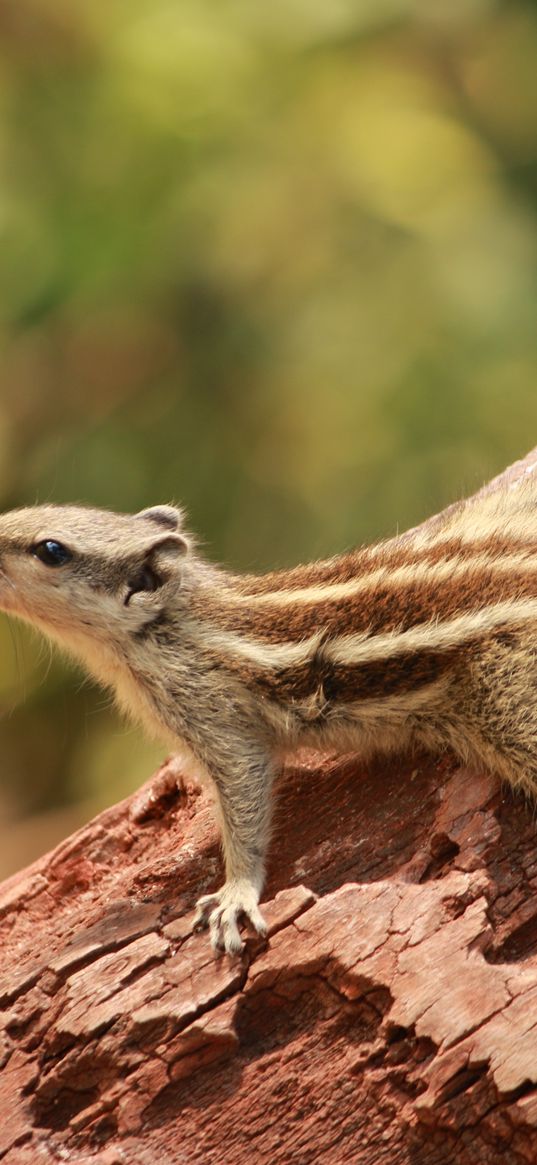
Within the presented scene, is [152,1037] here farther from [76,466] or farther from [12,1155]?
[76,466]

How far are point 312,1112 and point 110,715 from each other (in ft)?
15.1

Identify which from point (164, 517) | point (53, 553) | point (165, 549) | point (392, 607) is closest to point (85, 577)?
point (53, 553)

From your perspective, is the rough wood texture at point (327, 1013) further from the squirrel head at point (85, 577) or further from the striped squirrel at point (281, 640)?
the squirrel head at point (85, 577)

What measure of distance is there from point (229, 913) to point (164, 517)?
1.72m

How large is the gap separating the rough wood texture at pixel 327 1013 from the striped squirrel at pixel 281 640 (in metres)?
0.15

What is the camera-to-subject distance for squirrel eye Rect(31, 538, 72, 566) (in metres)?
4.60

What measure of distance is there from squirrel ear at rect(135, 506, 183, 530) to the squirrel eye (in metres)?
0.44

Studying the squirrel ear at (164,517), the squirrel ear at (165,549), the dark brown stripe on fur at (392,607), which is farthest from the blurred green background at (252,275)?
the dark brown stripe on fur at (392,607)

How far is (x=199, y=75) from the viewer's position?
776cm

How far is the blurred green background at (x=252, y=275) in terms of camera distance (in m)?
7.29

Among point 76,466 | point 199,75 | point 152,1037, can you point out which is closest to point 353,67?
point 199,75

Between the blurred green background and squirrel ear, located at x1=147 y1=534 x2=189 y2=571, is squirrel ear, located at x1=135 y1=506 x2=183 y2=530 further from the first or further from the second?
the blurred green background

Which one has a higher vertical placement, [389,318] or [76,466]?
[76,466]

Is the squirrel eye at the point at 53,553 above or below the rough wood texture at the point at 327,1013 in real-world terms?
above
